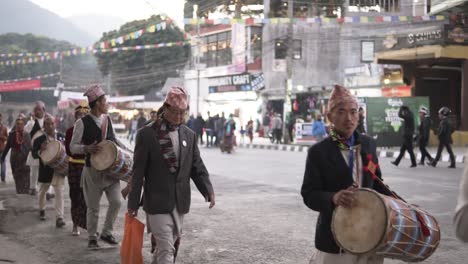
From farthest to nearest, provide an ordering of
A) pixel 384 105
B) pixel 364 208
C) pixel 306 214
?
pixel 384 105
pixel 306 214
pixel 364 208

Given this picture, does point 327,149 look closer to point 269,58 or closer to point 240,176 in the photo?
point 240,176

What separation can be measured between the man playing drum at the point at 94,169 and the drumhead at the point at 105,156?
59 mm

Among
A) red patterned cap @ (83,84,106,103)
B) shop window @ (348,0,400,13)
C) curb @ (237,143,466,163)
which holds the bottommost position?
curb @ (237,143,466,163)

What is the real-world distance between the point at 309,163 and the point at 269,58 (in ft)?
134

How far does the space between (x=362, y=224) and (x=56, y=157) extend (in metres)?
6.15

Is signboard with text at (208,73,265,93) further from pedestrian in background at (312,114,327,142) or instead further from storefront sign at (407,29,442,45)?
storefront sign at (407,29,442,45)

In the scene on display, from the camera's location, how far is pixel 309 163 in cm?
359

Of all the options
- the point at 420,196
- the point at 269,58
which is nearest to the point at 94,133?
the point at 420,196

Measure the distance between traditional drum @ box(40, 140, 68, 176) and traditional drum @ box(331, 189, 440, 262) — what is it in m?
5.97

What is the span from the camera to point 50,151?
338 inches

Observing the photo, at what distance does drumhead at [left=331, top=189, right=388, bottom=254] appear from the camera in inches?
128

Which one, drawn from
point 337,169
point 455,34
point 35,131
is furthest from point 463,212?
point 455,34

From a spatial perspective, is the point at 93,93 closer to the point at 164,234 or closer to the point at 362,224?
the point at 164,234

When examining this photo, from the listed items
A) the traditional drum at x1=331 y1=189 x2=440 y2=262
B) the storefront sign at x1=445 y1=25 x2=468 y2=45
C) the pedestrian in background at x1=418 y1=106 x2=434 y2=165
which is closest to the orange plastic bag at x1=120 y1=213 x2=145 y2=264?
the traditional drum at x1=331 y1=189 x2=440 y2=262
